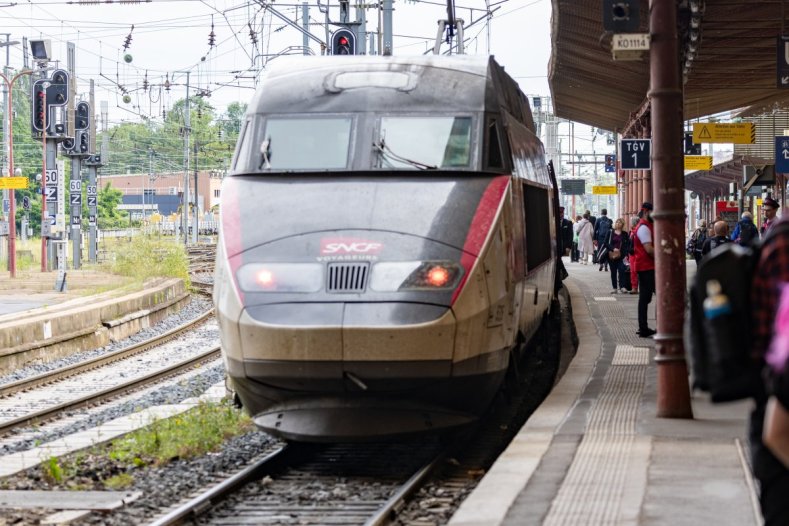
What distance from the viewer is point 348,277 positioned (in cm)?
830

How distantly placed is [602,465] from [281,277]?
2.31 m

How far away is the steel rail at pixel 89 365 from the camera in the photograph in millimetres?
15675

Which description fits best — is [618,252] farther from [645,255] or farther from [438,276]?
[438,276]

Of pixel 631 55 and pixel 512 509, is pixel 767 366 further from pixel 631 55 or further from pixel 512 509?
pixel 631 55

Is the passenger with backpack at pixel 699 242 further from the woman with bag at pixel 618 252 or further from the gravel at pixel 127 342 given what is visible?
the gravel at pixel 127 342

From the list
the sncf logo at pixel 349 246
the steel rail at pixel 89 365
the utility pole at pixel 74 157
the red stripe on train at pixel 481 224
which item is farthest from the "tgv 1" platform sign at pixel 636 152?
the utility pole at pixel 74 157

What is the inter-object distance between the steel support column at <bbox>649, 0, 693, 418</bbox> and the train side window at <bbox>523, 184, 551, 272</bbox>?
160 centimetres

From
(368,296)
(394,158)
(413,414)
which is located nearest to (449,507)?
(413,414)

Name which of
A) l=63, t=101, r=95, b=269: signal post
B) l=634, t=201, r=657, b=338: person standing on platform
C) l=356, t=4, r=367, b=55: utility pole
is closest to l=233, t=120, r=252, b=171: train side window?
l=634, t=201, r=657, b=338: person standing on platform

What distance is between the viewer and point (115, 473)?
9570mm

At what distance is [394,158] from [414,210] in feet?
2.85

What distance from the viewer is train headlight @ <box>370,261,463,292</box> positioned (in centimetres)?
826

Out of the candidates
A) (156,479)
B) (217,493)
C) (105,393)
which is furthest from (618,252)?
(217,493)

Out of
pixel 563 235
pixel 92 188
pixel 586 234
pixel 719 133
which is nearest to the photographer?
pixel 563 235
